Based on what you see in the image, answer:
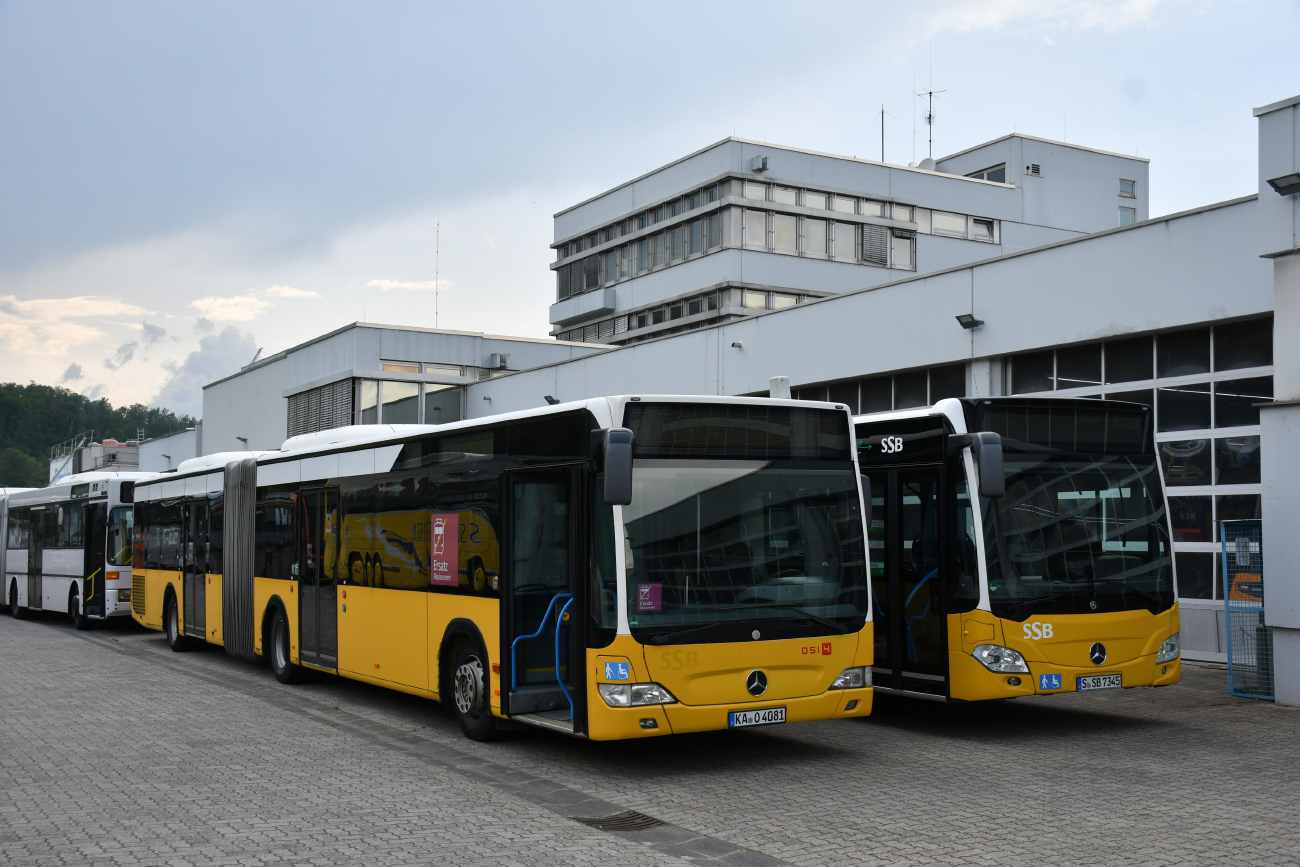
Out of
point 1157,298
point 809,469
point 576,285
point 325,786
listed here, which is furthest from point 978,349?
point 576,285

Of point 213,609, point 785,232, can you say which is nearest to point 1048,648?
point 213,609

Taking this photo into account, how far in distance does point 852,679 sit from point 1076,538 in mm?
2642

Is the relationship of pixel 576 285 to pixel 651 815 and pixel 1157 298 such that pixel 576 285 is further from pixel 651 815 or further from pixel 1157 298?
pixel 651 815

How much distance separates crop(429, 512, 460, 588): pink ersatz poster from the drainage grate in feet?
11.0

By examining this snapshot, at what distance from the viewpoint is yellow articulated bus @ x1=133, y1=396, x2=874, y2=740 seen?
28.5 feet

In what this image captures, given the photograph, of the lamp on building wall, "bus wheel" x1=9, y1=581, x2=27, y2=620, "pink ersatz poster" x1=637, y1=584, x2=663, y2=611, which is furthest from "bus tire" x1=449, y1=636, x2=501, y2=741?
"bus wheel" x1=9, y1=581, x2=27, y2=620

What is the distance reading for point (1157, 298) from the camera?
15.7 meters

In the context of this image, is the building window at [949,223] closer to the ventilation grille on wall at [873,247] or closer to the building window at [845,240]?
the ventilation grille on wall at [873,247]

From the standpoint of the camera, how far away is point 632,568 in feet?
28.3

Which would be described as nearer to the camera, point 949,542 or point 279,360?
point 949,542

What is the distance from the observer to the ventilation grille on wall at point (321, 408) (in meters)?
37.1

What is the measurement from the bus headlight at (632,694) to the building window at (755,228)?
39.9 metres

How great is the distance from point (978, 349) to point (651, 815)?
12.0m

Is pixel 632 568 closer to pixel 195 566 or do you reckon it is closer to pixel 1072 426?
pixel 1072 426
